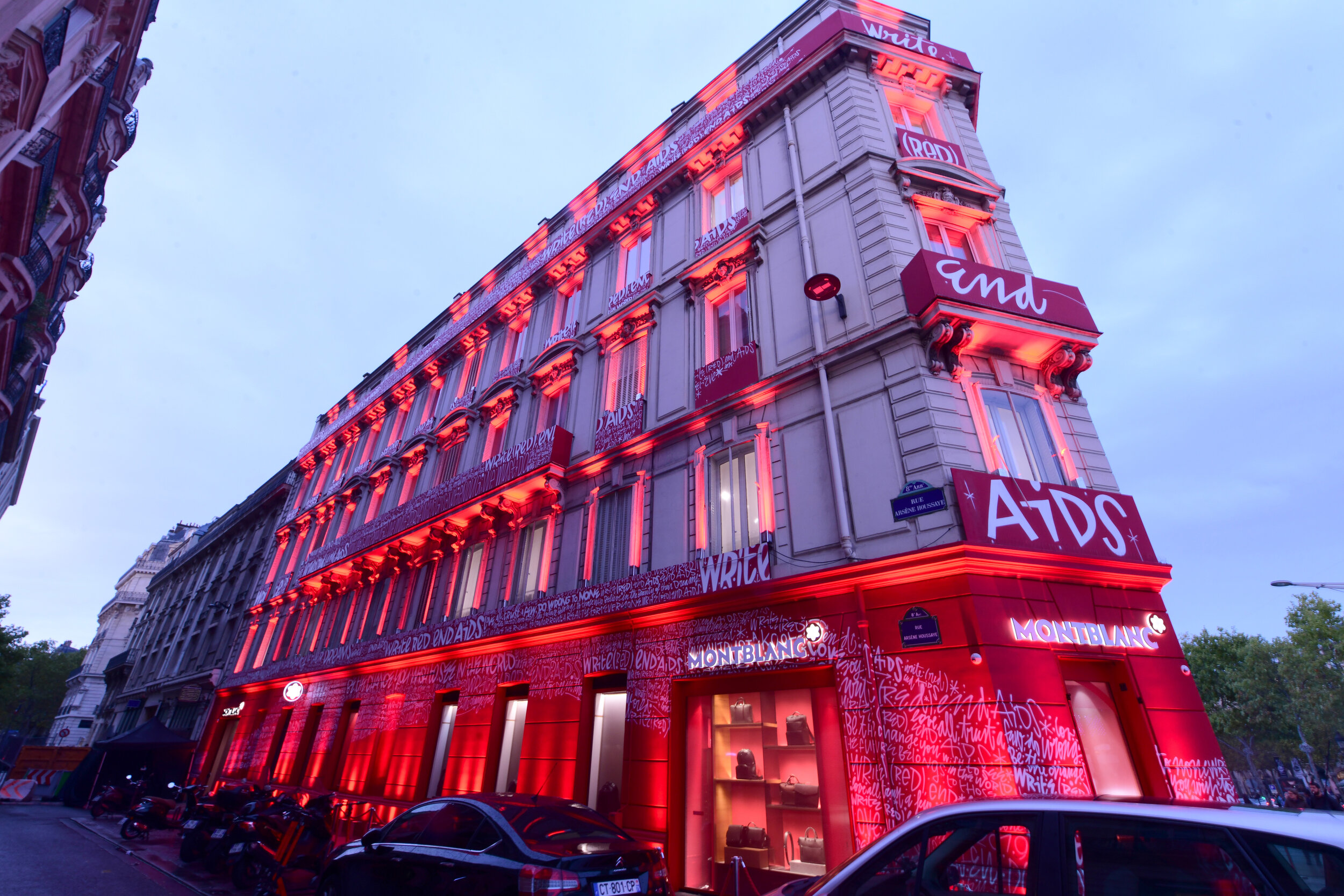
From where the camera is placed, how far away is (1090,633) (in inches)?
330

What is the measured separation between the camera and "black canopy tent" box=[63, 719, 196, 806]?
22453 millimetres

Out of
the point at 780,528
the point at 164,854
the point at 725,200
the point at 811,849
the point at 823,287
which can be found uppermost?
the point at 725,200

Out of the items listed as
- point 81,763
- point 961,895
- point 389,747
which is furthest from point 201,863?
point 81,763

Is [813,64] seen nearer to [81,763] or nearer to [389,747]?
[389,747]

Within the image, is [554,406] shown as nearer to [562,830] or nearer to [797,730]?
[797,730]

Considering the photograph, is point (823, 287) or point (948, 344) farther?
point (823, 287)

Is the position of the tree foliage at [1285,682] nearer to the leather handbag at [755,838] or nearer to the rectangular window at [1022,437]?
the rectangular window at [1022,437]

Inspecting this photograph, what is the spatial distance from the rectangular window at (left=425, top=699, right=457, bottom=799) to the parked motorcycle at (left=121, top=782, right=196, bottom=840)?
7207 millimetres

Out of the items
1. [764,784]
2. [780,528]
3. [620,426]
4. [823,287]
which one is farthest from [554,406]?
[764,784]

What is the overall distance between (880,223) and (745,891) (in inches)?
472

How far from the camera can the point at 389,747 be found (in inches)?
651

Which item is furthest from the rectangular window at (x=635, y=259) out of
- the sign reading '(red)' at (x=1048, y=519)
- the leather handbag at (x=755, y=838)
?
the leather handbag at (x=755, y=838)

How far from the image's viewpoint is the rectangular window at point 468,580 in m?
16.9

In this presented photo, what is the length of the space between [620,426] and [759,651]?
6863 mm
